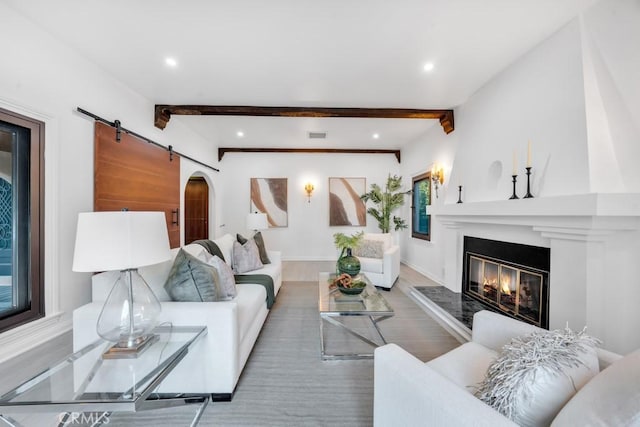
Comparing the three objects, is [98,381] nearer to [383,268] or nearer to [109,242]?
[109,242]

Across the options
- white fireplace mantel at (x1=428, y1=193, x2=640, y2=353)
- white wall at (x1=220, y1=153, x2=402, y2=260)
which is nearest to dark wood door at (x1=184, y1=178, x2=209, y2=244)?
white wall at (x1=220, y1=153, x2=402, y2=260)

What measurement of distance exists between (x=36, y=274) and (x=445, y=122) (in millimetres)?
4747

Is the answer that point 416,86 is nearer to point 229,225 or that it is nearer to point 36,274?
point 36,274

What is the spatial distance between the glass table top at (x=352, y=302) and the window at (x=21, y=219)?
228 cm

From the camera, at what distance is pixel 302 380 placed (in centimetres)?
174

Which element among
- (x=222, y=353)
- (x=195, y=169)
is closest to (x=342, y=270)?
(x=222, y=353)

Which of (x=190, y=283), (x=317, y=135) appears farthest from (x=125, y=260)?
(x=317, y=135)

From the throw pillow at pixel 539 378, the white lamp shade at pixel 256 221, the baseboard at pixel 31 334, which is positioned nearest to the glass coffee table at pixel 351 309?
the throw pillow at pixel 539 378

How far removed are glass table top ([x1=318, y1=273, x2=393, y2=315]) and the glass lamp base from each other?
3.98ft

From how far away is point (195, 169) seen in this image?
14.9 ft

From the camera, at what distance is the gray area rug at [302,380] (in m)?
1.43

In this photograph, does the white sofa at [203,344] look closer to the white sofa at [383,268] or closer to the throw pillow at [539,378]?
the throw pillow at [539,378]

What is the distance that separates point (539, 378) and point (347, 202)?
Answer: 5032 mm

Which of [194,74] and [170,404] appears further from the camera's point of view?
[194,74]
